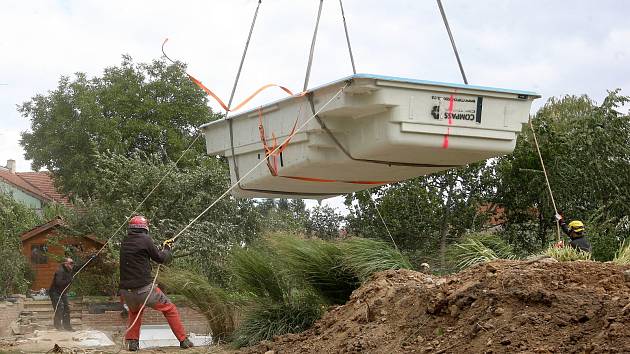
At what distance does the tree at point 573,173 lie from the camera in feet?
54.5

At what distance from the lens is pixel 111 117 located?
136ft

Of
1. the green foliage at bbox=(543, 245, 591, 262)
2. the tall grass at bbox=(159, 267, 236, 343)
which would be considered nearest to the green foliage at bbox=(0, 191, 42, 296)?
the tall grass at bbox=(159, 267, 236, 343)

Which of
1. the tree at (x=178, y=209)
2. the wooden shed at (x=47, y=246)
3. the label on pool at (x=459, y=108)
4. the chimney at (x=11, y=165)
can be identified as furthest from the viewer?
the chimney at (x=11, y=165)

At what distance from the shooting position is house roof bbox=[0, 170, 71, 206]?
2019 inches

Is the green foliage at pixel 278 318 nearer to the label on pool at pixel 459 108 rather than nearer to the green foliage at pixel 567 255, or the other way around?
the green foliage at pixel 567 255

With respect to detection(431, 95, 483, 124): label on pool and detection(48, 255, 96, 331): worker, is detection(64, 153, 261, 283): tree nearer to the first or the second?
detection(48, 255, 96, 331): worker

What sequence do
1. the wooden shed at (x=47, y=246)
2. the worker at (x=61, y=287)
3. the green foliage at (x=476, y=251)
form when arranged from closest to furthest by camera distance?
the green foliage at (x=476, y=251), the worker at (x=61, y=287), the wooden shed at (x=47, y=246)

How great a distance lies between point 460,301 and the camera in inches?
284

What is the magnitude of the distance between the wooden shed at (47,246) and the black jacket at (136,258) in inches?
505

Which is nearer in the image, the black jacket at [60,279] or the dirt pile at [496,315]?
the dirt pile at [496,315]

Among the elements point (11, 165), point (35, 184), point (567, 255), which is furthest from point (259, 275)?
point (11, 165)

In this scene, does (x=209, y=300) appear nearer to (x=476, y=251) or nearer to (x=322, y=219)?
(x=476, y=251)

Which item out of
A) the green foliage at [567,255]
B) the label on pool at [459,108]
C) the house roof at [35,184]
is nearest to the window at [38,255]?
the house roof at [35,184]

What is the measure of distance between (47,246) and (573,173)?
22207 millimetres
